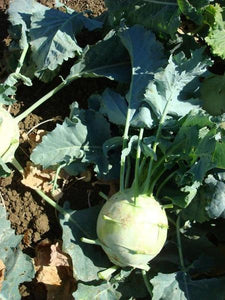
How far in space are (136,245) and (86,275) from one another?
351 mm

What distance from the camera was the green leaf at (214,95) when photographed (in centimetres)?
296

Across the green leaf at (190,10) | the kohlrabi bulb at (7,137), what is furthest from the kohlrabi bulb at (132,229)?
the green leaf at (190,10)

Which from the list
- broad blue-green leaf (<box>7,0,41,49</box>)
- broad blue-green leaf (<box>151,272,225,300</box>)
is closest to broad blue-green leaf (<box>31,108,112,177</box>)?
broad blue-green leaf (<box>7,0,41,49</box>)

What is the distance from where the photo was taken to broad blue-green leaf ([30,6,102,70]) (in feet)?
9.61

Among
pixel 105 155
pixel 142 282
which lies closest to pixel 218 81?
pixel 105 155

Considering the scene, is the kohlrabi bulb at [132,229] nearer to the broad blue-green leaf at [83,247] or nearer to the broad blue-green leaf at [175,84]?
the broad blue-green leaf at [83,247]

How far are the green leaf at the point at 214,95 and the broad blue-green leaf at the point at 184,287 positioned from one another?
954 millimetres

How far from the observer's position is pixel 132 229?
2.55 m

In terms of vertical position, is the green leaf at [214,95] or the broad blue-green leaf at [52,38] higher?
the broad blue-green leaf at [52,38]

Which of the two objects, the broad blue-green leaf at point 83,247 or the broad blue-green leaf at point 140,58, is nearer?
the broad blue-green leaf at point 83,247

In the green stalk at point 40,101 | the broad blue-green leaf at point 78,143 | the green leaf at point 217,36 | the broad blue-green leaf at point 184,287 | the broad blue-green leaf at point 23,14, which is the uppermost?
the broad blue-green leaf at point 23,14

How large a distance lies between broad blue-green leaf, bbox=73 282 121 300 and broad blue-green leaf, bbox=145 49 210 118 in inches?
38.1

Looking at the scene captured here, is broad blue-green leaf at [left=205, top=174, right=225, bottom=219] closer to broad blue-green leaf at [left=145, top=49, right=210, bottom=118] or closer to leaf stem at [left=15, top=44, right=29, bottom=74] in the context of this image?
broad blue-green leaf at [left=145, top=49, right=210, bottom=118]

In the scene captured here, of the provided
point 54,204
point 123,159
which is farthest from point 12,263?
point 123,159
